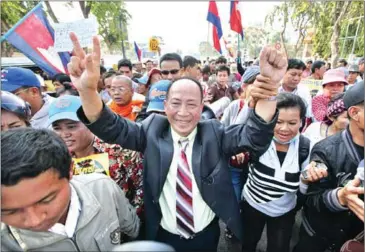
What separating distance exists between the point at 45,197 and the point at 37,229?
12 centimetres

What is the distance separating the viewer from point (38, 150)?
1.00 meters

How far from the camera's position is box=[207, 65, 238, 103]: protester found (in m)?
4.34

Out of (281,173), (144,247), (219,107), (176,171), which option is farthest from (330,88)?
(144,247)

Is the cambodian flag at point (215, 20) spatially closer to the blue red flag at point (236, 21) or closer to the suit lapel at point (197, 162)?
the blue red flag at point (236, 21)

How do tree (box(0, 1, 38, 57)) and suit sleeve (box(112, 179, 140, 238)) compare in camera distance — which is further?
tree (box(0, 1, 38, 57))

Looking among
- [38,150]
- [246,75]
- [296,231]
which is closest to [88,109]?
[38,150]

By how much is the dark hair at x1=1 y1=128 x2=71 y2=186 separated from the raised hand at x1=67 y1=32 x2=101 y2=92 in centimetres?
35

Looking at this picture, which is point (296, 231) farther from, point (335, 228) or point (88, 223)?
point (88, 223)

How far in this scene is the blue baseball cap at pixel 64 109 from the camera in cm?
172

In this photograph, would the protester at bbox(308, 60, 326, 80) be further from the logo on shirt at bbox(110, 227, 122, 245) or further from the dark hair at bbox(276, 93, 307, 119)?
the logo on shirt at bbox(110, 227, 122, 245)

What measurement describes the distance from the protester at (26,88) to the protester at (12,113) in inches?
30.4

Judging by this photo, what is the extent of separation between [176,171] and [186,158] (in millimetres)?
90

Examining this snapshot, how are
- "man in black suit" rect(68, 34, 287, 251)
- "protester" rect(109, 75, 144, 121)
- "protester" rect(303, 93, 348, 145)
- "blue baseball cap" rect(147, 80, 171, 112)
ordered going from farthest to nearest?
"protester" rect(109, 75, 144, 121)
"blue baseball cap" rect(147, 80, 171, 112)
"protester" rect(303, 93, 348, 145)
"man in black suit" rect(68, 34, 287, 251)

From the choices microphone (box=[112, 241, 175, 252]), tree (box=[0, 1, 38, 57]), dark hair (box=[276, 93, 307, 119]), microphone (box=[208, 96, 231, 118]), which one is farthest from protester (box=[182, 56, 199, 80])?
tree (box=[0, 1, 38, 57])
